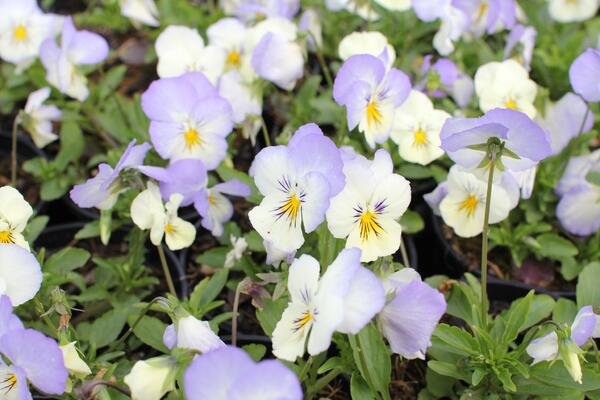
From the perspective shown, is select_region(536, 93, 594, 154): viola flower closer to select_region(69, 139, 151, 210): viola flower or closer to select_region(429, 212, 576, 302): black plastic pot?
select_region(429, 212, 576, 302): black plastic pot

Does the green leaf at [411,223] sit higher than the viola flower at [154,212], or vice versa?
the viola flower at [154,212]

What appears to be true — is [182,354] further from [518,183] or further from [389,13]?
[389,13]

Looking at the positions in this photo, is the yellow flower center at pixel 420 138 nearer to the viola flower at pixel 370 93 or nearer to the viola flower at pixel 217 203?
the viola flower at pixel 370 93

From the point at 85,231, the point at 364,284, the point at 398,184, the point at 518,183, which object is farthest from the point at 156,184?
the point at 518,183

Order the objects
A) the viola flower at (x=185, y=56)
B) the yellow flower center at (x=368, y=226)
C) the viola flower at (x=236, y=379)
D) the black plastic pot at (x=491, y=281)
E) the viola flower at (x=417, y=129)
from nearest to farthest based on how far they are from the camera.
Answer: the viola flower at (x=236, y=379) < the yellow flower center at (x=368, y=226) < the viola flower at (x=417, y=129) < the black plastic pot at (x=491, y=281) < the viola flower at (x=185, y=56)

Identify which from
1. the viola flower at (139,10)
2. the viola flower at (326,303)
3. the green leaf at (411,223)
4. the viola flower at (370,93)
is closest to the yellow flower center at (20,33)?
the viola flower at (139,10)

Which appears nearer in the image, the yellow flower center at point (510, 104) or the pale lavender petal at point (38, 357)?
the pale lavender petal at point (38, 357)
